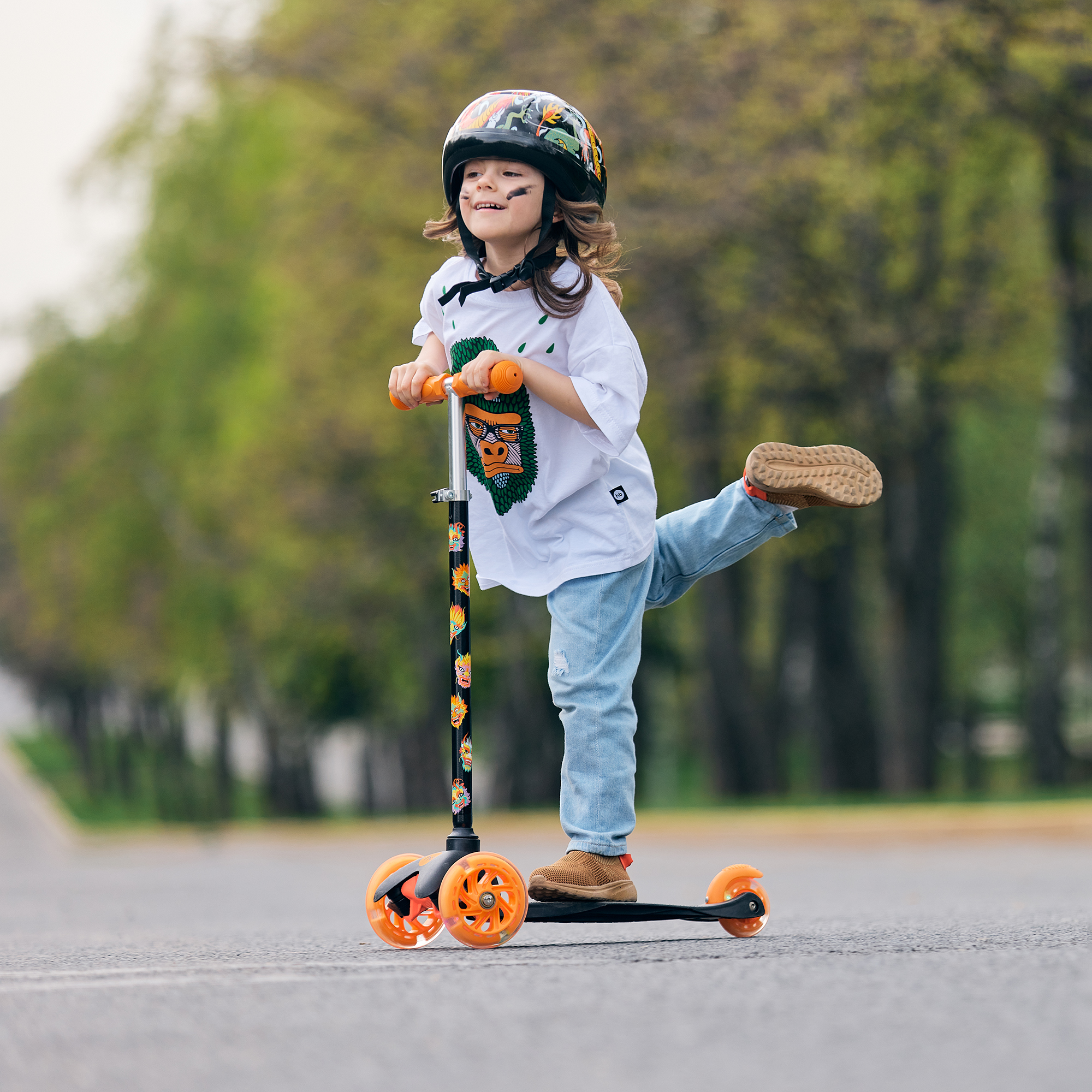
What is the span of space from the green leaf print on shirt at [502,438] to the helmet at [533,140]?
0.45 metres

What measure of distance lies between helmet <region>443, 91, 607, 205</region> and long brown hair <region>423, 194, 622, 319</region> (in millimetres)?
45

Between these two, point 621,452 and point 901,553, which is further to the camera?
point 901,553

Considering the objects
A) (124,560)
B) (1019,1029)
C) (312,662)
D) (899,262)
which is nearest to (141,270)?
(124,560)

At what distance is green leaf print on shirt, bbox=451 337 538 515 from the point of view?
449 cm

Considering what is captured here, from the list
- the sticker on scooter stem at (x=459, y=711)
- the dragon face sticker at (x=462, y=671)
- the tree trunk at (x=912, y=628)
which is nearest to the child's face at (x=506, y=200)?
the dragon face sticker at (x=462, y=671)

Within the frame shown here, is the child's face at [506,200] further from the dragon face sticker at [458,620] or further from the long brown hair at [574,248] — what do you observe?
the dragon face sticker at [458,620]

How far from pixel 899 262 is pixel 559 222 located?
52.3 feet

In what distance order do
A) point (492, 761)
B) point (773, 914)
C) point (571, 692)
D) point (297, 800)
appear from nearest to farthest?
point (571, 692) < point (773, 914) < point (492, 761) < point (297, 800)

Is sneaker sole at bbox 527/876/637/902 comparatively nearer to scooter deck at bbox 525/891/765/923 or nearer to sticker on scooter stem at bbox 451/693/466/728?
scooter deck at bbox 525/891/765/923

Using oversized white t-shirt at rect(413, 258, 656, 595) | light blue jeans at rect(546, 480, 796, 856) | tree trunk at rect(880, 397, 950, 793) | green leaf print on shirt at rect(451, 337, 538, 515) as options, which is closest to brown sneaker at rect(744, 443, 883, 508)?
light blue jeans at rect(546, 480, 796, 856)

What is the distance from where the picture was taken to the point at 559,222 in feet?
15.2

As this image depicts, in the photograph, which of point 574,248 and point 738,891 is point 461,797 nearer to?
point 738,891

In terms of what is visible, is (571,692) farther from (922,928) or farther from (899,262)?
(899,262)

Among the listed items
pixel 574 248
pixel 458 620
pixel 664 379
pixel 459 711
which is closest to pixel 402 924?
pixel 459 711
